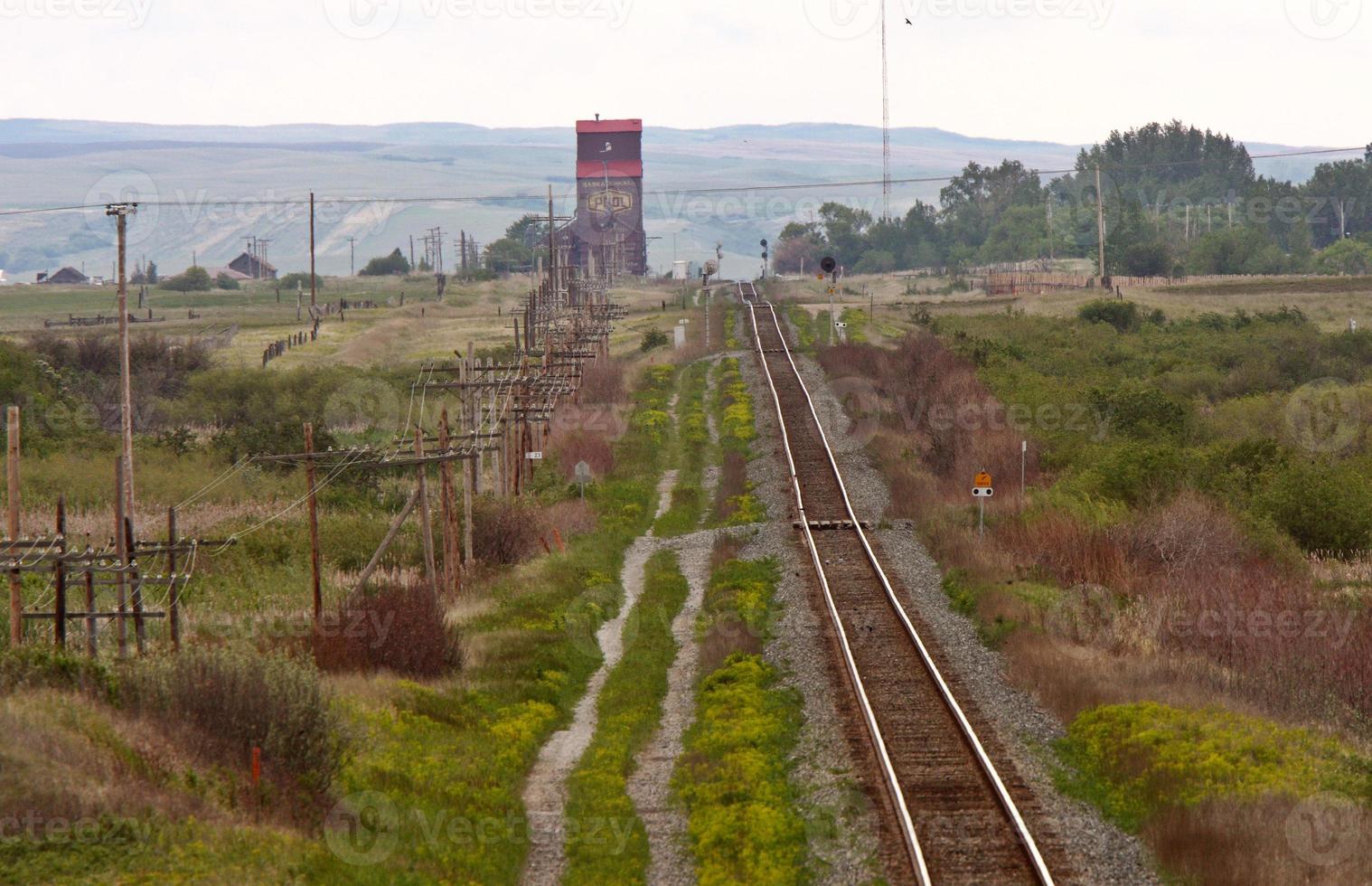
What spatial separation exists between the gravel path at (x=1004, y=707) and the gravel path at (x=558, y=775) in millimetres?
5144

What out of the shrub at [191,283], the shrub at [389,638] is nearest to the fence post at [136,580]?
the shrub at [389,638]

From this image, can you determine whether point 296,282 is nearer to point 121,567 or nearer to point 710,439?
point 710,439

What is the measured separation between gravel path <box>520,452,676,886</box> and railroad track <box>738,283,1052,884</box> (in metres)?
3.58

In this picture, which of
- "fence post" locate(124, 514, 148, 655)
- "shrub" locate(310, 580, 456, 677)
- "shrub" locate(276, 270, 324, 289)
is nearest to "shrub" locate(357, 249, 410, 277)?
"shrub" locate(276, 270, 324, 289)

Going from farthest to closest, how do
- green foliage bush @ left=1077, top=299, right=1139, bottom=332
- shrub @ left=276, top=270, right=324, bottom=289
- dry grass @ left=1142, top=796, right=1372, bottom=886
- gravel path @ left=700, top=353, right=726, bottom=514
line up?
shrub @ left=276, top=270, right=324, bottom=289
green foliage bush @ left=1077, top=299, right=1139, bottom=332
gravel path @ left=700, top=353, right=726, bottom=514
dry grass @ left=1142, top=796, right=1372, bottom=886

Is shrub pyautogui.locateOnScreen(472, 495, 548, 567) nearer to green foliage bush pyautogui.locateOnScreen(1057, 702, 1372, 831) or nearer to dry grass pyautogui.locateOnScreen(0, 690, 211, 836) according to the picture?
green foliage bush pyautogui.locateOnScreen(1057, 702, 1372, 831)

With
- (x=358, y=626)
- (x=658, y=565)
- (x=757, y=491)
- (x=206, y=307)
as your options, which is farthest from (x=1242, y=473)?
(x=206, y=307)

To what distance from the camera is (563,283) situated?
308 ft

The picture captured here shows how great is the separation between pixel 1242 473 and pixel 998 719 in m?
19.7

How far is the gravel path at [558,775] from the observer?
15.0m

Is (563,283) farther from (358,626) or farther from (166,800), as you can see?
(166,800)

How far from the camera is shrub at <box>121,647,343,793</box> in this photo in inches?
601


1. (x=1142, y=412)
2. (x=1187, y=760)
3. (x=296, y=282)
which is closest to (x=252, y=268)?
(x=296, y=282)

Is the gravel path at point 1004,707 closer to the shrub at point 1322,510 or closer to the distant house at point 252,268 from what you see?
the shrub at point 1322,510
